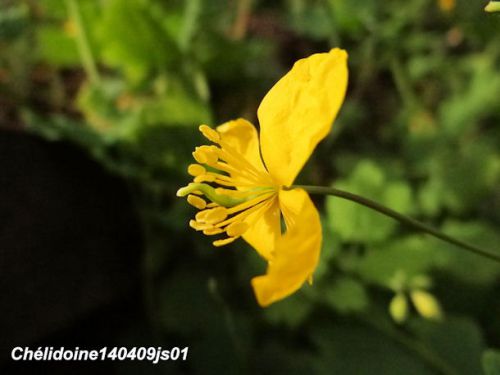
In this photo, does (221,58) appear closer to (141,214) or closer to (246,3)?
(141,214)

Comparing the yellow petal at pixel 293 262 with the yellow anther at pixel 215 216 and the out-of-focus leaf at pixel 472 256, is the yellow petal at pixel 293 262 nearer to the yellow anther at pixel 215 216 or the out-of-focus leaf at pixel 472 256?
the yellow anther at pixel 215 216

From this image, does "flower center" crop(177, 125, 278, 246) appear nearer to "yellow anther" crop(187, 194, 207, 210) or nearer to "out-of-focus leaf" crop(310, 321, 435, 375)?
"yellow anther" crop(187, 194, 207, 210)

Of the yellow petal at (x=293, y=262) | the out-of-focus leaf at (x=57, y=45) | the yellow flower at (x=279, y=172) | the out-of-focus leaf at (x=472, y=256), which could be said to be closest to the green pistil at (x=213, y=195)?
the yellow flower at (x=279, y=172)

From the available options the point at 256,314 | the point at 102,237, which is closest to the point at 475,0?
the point at 256,314

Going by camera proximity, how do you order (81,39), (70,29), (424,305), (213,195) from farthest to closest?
1. (70,29)
2. (81,39)
3. (424,305)
4. (213,195)

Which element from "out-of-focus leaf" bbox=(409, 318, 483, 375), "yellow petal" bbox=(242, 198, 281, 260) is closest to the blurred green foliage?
"out-of-focus leaf" bbox=(409, 318, 483, 375)

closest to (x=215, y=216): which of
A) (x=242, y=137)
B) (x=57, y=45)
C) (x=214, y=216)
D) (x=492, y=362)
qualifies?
(x=214, y=216)

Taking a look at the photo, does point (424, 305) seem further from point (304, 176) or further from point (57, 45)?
point (57, 45)
